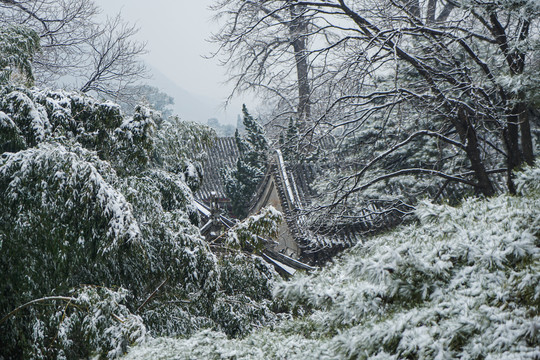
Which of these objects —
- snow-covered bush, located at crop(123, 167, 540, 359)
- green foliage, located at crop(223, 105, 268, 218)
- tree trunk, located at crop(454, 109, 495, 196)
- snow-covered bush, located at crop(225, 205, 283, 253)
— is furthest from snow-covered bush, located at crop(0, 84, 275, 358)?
green foliage, located at crop(223, 105, 268, 218)

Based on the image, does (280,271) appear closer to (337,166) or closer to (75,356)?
(337,166)

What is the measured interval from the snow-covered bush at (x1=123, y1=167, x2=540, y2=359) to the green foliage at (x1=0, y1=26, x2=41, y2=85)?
4.81 metres

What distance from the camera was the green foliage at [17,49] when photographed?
7.16 m

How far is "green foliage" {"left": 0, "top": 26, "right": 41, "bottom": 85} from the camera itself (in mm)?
7160

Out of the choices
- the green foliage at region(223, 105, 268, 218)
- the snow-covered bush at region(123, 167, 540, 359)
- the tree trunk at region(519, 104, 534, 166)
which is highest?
the green foliage at region(223, 105, 268, 218)

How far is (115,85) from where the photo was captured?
59.2ft

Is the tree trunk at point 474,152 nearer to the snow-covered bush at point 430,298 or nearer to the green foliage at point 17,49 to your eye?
the snow-covered bush at point 430,298

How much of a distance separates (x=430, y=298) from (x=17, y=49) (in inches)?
257

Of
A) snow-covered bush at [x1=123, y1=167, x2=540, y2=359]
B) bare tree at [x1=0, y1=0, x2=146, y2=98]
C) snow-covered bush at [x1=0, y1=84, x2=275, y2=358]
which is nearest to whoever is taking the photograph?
snow-covered bush at [x1=123, y1=167, x2=540, y2=359]

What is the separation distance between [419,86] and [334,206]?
2.75m

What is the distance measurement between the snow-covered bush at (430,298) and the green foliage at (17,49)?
481 cm

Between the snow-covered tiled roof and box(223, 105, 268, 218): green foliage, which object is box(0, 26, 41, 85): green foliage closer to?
box(223, 105, 268, 218): green foliage

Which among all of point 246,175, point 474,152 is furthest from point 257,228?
point 246,175

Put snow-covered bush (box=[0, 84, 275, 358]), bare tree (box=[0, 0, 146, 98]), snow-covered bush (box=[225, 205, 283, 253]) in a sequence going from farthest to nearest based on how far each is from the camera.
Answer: bare tree (box=[0, 0, 146, 98])
snow-covered bush (box=[225, 205, 283, 253])
snow-covered bush (box=[0, 84, 275, 358])
